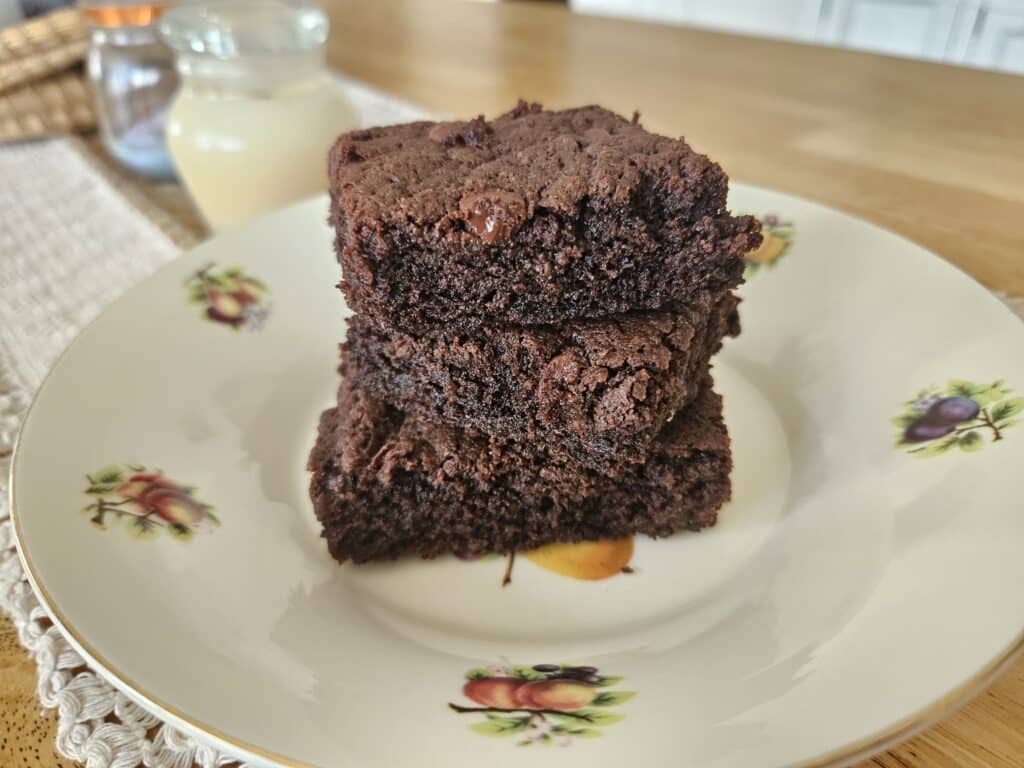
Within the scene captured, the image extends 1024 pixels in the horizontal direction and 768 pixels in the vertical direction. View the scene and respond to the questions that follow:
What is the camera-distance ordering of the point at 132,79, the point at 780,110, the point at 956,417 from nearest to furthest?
the point at 956,417
the point at 132,79
the point at 780,110

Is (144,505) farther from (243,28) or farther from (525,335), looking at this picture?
(243,28)

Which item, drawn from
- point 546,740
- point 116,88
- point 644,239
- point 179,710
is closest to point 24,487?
point 179,710

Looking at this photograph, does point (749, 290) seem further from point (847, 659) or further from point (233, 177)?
point (233, 177)

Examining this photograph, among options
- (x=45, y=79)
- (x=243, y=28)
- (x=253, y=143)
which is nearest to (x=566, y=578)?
(x=253, y=143)

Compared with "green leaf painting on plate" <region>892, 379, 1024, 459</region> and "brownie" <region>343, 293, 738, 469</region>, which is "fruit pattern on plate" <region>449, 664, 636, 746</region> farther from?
"green leaf painting on plate" <region>892, 379, 1024, 459</region>

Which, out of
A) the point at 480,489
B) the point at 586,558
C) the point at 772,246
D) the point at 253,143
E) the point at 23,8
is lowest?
the point at 586,558

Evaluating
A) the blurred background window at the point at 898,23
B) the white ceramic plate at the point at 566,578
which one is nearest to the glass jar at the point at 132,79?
the white ceramic plate at the point at 566,578

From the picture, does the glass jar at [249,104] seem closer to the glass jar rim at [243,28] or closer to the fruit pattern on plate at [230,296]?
the glass jar rim at [243,28]
